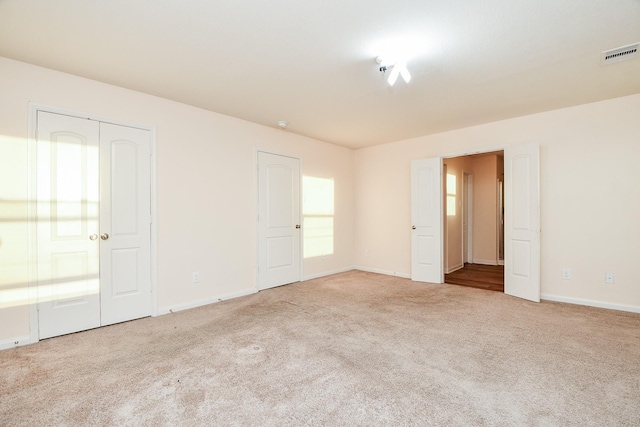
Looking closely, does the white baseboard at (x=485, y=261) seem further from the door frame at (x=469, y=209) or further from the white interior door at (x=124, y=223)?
the white interior door at (x=124, y=223)

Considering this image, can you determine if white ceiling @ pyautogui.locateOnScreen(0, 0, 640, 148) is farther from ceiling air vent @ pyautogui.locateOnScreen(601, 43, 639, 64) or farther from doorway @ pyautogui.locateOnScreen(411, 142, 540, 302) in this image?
doorway @ pyautogui.locateOnScreen(411, 142, 540, 302)

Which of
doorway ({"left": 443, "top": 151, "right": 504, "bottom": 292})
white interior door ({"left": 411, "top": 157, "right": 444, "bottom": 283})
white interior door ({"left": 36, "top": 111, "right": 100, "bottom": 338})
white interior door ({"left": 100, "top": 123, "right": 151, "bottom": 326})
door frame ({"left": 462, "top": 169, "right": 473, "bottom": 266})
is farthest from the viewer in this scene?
door frame ({"left": 462, "top": 169, "right": 473, "bottom": 266})

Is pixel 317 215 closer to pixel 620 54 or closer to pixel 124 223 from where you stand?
pixel 124 223

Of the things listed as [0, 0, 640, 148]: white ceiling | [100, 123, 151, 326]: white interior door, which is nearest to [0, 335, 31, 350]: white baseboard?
[100, 123, 151, 326]: white interior door

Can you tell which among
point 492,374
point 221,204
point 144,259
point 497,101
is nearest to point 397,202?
point 497,101

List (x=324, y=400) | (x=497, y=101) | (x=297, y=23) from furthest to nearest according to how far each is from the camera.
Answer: (x=497, y=101)
(x=297, y=23)
(x=324, y=400)

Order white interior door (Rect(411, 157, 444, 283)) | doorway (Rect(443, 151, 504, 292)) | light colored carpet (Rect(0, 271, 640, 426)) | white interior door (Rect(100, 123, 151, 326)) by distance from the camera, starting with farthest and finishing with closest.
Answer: doorway (Rect(443, 151, 504, 292)), white interior door (Rect(411, 157, 444, 283)), white interior door (Rect(100, 123, 151, 326)), light colored carpet (Rect(0, 271, 640, 426))

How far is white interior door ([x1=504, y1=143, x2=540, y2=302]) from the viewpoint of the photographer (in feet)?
13.0

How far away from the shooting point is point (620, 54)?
256cm

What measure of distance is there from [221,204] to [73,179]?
1.59 metres

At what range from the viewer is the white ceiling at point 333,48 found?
6.57 feet

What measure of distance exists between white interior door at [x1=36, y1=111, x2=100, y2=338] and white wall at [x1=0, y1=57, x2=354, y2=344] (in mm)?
124

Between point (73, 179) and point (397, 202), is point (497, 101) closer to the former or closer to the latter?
point (397, 202)

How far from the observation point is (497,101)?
143 inches
